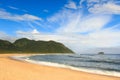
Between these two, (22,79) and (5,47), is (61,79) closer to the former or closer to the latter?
(22,79)

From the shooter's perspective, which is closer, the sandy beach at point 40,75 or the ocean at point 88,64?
the sandy beach at point 40,75

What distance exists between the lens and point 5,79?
385 inches

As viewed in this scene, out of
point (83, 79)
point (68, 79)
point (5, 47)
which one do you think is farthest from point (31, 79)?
point (5, 47)

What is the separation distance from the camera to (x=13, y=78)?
10203 mm

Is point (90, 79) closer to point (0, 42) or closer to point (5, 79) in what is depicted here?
point (5, 79)

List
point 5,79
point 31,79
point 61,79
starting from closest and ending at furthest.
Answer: point 5,79, point 31,79, point 61,79

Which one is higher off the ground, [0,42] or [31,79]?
[0,42]

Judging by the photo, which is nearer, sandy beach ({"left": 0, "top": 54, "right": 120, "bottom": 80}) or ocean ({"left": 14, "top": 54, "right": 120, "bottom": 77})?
sandy beach ({"left": 0, "top": 54, "right": 120, "bottom": 80})

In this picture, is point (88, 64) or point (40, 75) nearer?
point (40, 75)

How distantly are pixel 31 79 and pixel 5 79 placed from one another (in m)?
1.49

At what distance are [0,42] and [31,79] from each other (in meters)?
157

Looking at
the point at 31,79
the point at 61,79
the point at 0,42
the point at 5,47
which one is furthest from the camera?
the point at 0,42

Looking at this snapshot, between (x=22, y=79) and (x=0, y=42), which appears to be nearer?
(x=22, y=79)

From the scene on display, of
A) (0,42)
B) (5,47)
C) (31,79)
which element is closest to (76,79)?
(31,79)
